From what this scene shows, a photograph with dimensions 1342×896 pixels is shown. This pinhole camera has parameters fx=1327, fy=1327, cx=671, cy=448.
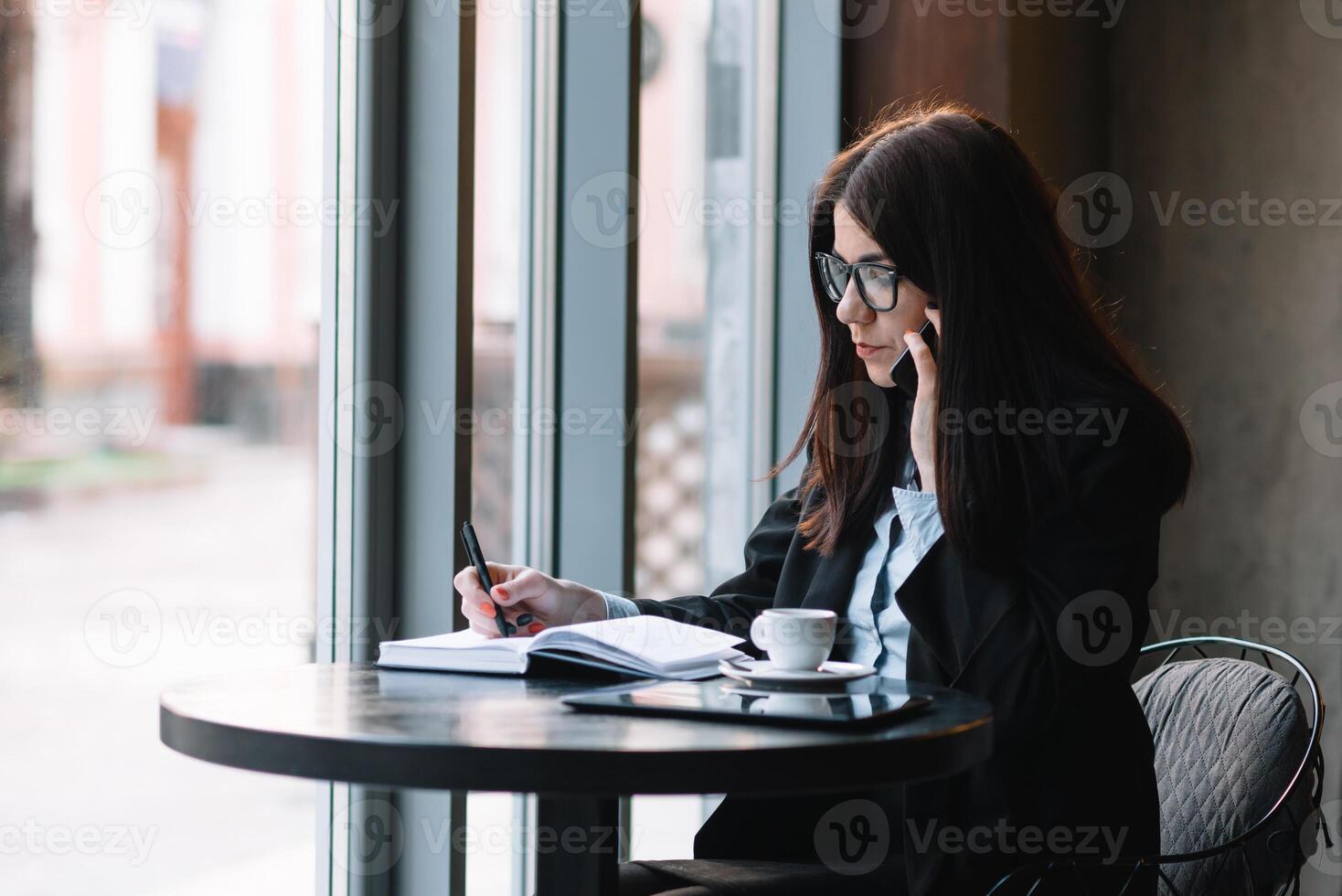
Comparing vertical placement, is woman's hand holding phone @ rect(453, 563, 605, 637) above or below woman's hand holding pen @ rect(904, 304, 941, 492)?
below

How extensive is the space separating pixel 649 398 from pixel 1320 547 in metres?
1.62

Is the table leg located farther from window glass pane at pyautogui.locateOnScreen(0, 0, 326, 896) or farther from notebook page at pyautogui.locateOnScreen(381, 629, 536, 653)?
window glass pane at pyautogui.locateOnScreen(0, 0, 326, 896)

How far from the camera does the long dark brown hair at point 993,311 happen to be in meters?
1.50

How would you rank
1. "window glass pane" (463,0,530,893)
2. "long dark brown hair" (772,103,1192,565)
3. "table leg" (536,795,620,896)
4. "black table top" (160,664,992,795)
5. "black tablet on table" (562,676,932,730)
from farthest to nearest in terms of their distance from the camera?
"window glass pane" (463,0,530,893) → "long dark brown hair" (772,103,1192,565) → "table leg" (536,795,620,896) → "black tablet on table" (562,676,932,730) → "black table top" (160,664,992,795)

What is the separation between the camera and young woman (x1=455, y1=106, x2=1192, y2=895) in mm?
1444

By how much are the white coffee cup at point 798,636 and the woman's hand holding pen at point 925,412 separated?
0.92ft

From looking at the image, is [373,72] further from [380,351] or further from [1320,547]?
[1320,547]

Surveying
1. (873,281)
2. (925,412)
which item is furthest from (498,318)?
(925,412)

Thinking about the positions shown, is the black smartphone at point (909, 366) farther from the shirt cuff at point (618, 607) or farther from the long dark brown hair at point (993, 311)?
the shirt cuff at point (618, 607)

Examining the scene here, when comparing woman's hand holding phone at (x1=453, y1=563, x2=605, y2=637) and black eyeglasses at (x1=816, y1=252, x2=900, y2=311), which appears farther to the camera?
black eyeglasses at (x1=816, y1=252, x2=900, y2=311)

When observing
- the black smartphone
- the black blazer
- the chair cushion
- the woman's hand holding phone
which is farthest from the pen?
the chair cushion

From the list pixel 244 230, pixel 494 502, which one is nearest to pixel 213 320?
pixel 244 230

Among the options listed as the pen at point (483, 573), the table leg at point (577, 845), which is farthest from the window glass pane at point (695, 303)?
the table leg at point (577, 845)

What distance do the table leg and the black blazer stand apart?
35 cm
